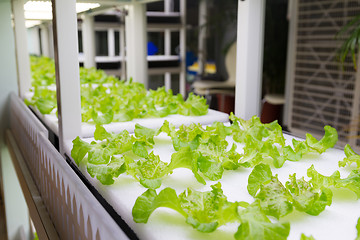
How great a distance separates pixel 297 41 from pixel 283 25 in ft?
2.34

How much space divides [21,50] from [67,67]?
178 centimetres

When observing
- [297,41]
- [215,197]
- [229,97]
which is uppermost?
[297,41]

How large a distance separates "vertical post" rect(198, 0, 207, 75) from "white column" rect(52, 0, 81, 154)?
215 inches

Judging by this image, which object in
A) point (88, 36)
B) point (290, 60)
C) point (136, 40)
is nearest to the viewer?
point (136, 40)

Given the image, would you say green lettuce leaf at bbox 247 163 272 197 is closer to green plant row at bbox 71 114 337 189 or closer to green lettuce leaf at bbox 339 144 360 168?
green plant row at bbox 71 114 337 189

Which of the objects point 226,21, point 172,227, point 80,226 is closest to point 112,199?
point 80,226

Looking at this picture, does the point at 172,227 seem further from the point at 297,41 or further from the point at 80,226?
the point at 297,41

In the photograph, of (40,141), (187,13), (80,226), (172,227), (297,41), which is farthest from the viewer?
(187,13)

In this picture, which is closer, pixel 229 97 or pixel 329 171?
pixel 329 171

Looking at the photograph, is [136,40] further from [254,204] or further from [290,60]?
[290,60]

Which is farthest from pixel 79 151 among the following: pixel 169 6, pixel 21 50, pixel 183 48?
pixel 169 6

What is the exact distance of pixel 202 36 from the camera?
22.4ft

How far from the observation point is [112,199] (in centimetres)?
90

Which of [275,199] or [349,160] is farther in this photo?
[349,160]
